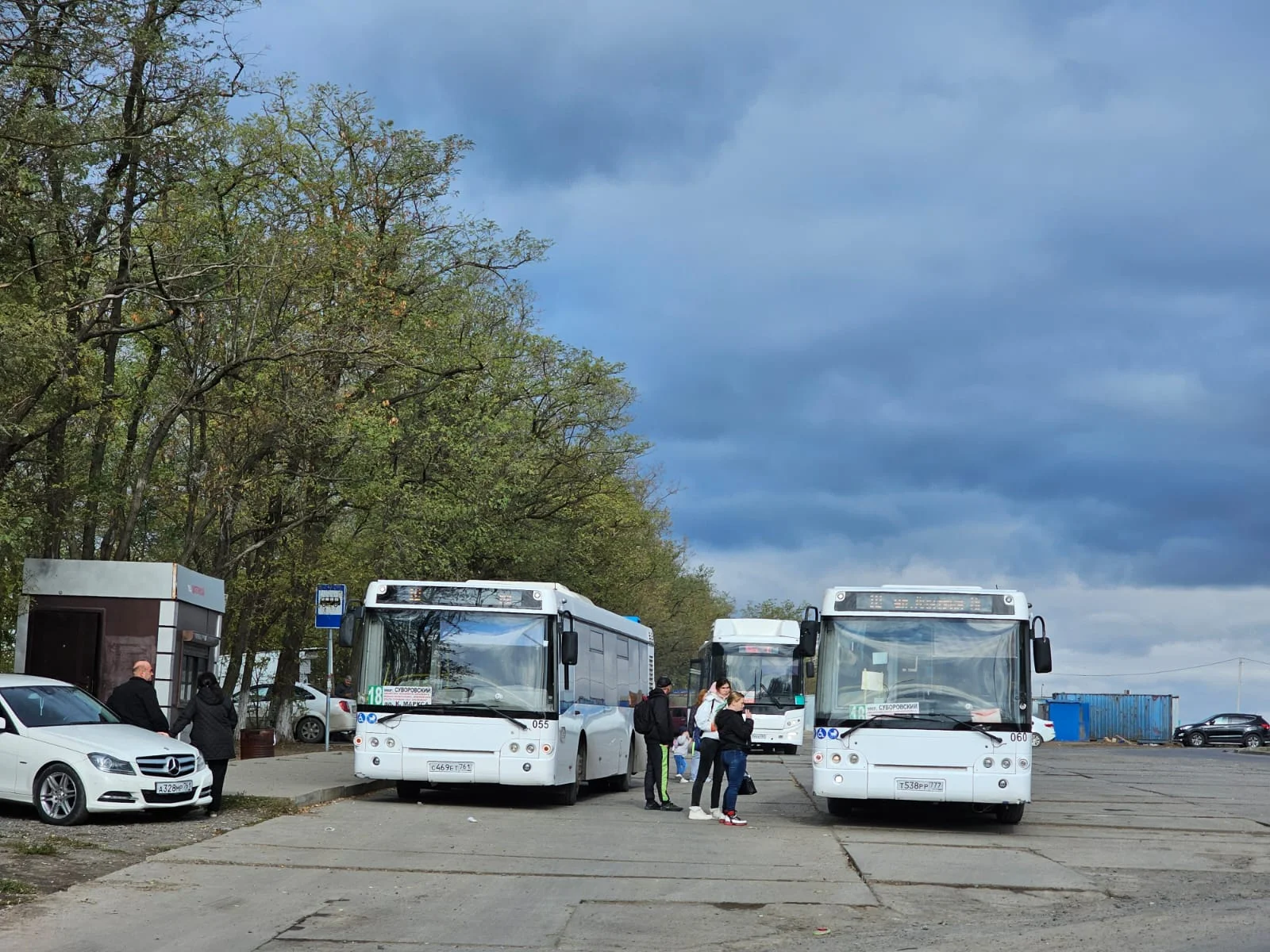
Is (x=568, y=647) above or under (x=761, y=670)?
above

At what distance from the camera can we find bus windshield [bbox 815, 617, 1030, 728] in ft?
58.0

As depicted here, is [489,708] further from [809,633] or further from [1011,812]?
[1011,812]

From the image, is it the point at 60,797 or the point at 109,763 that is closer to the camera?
the point at 60,797

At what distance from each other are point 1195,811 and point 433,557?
17.4 metres

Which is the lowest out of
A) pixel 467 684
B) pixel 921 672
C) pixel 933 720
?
pixel 933 720

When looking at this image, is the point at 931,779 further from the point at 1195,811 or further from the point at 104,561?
the point at 104,561

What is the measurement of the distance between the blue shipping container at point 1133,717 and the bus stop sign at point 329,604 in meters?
53.8

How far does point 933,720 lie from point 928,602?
1535 mm

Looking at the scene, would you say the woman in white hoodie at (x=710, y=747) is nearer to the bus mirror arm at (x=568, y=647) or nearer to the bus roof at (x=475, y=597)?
the bus mirror arm at (x=568, y=647)

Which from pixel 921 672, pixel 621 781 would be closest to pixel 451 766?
pixel 921 672

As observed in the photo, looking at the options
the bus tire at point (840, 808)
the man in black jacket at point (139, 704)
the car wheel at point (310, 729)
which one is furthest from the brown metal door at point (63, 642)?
the car wheel at point (310, 729)

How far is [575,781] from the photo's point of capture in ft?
69.5

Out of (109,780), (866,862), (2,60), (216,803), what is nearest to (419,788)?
(216,803)

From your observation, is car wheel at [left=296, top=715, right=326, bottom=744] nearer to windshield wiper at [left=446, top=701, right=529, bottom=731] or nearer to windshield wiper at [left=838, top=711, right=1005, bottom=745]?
windshield wiper at [left=446, top=701, right=529, bottom=731]
